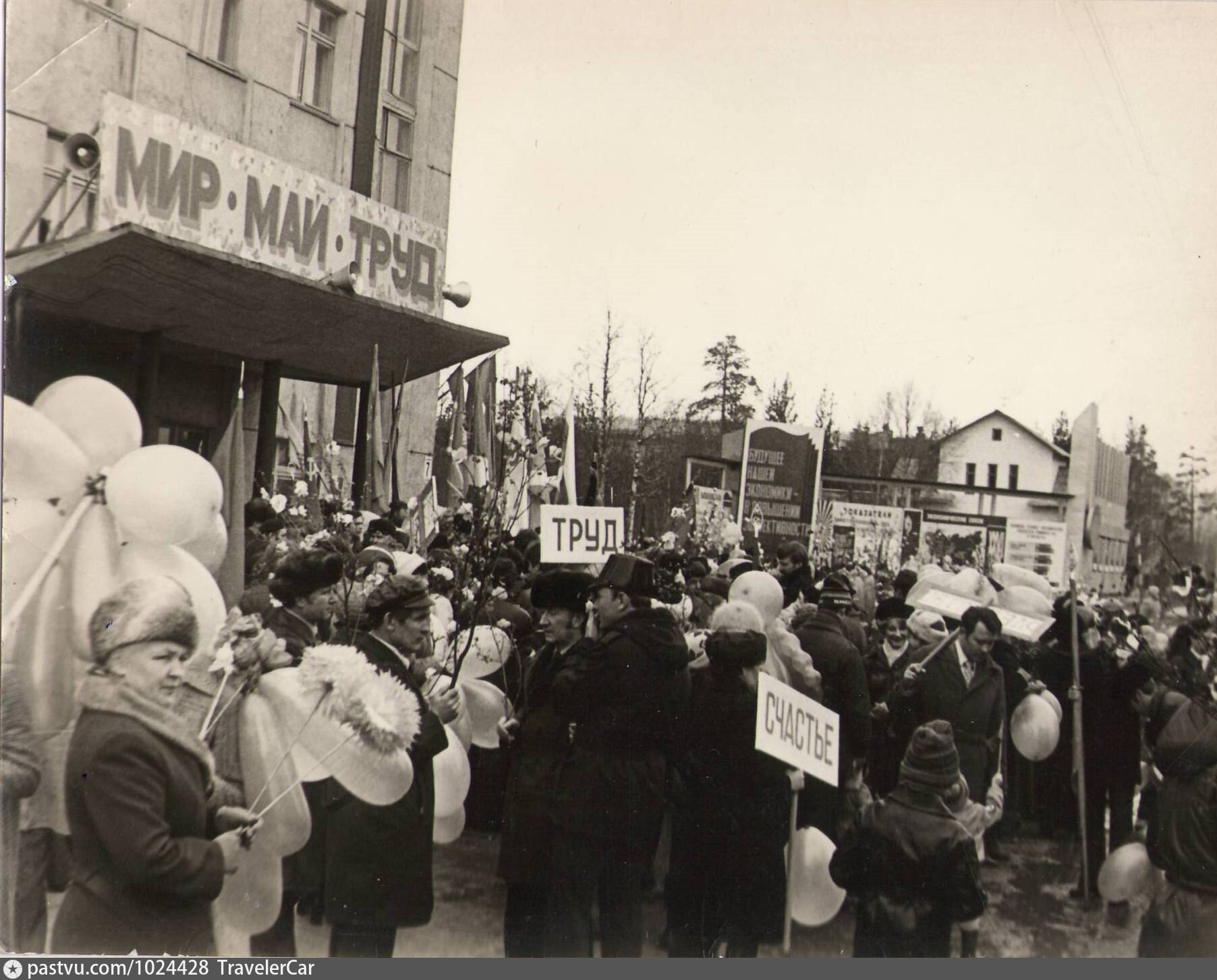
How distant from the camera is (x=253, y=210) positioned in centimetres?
578

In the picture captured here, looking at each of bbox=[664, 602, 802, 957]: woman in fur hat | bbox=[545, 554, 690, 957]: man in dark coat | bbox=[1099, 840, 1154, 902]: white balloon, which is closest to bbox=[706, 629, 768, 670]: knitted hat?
bbox=[664, 602, 802, 957]: woman in fur hat

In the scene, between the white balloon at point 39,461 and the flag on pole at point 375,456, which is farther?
the flag on pole at point 375,456

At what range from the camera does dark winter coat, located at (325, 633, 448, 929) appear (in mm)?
4688

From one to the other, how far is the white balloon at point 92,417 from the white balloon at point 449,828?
2039 mm

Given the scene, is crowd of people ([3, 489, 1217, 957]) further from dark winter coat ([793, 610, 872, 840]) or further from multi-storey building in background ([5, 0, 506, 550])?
multi-storey building in background ([5, 0, 506, 550])

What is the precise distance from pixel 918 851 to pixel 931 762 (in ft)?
1.07

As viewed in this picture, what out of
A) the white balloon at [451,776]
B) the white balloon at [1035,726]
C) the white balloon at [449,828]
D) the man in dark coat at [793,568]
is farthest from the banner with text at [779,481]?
the white balloon at [449,828]

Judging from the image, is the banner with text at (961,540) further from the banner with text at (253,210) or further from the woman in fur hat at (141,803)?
the woman in fur hat at (141,803)

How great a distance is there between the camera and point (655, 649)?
5039 millimetres

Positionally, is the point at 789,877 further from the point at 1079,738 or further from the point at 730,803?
the point at 1079,738

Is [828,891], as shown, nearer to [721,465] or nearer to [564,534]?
[564,534]

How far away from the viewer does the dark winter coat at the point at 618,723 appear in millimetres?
4980

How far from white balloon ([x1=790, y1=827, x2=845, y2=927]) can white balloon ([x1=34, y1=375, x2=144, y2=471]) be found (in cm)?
329

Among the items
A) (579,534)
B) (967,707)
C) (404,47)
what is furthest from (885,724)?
(404,47)
